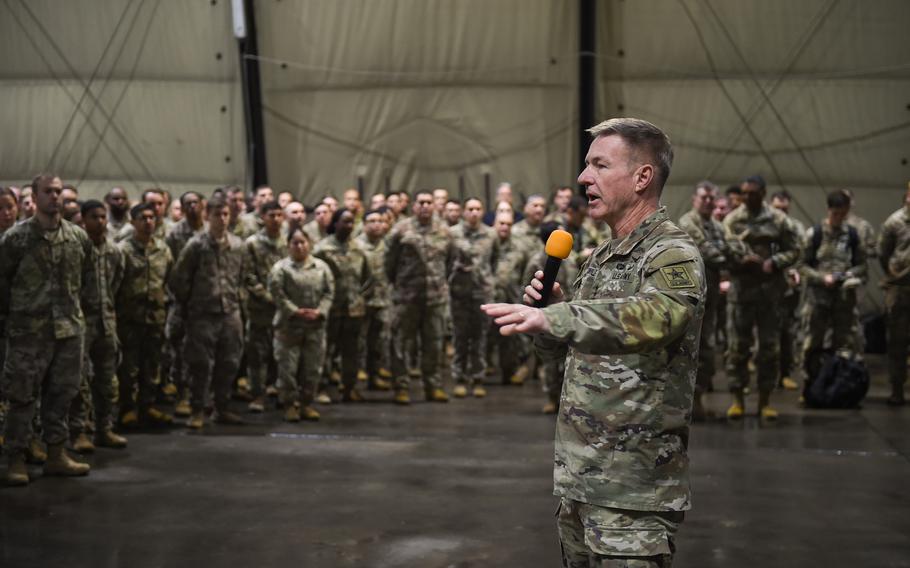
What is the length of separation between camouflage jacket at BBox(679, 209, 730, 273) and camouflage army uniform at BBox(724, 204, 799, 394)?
155 millimetres

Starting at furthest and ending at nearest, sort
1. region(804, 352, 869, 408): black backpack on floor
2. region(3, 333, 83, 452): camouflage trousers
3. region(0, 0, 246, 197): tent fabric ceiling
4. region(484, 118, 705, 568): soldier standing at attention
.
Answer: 1. region(0, 0, 246, 197): tent fabric ceiling
2. region(804, 352, 869, 408): black backpack on floor
3. region(3, 333, 83, 452): camouflage trousers
4. region(484, 118, 705, 568): soldier standing at attention

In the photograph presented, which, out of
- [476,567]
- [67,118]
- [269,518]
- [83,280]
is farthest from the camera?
[67,118]

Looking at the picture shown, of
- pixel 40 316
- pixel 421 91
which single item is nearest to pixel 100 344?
pixel 40 316

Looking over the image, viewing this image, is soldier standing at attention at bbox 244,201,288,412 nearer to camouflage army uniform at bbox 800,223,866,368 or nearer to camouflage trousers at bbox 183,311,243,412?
camouflage trousers at bbox 183,311,243,412

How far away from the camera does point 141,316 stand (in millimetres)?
8648

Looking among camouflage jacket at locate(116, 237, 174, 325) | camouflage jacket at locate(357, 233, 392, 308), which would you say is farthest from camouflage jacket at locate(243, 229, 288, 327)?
camouflage jacket at locate(116, 237, 174, 325)

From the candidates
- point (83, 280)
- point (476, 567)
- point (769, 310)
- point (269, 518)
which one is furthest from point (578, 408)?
point (769, 310)

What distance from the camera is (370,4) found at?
15414 millimetres

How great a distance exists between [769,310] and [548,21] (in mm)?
7498

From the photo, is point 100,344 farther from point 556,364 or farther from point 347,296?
point 556,364

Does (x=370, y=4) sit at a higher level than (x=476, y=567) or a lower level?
higher

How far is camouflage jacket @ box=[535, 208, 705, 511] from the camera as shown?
288 centimetres

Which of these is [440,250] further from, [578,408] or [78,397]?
[578,408]

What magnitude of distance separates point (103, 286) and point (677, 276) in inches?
224
